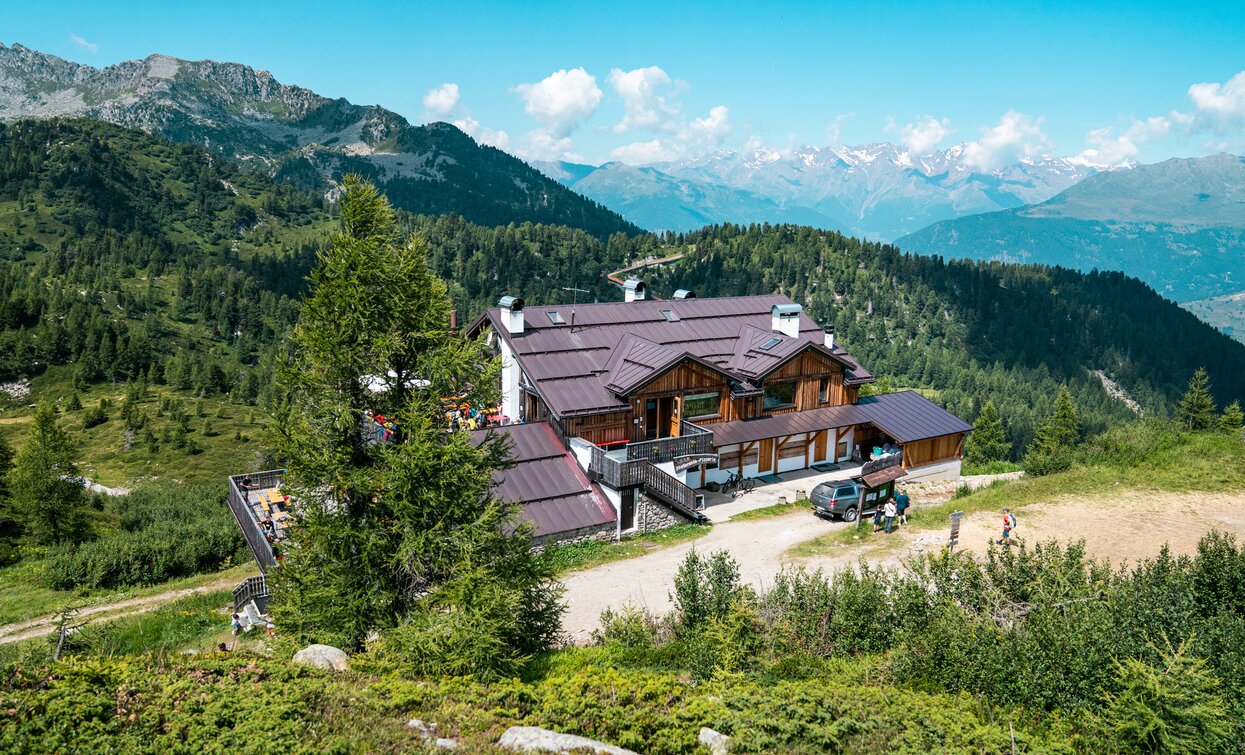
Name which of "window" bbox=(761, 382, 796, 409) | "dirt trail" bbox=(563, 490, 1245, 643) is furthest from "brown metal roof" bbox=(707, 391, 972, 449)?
"dirt trail" bbox=(563, 490, 1245, 643)

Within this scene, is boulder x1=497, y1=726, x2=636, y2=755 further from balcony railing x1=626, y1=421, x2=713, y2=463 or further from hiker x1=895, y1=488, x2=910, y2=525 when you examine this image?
hiker x1=895, y1=488, x2=910, y2=525

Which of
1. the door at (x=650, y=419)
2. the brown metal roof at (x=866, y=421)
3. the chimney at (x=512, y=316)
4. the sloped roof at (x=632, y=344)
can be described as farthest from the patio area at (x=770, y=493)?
the chimney at (x=512, y=316)

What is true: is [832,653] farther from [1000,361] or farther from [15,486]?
[1000,361]

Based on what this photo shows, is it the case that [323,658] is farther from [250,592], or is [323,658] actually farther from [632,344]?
[632,344]

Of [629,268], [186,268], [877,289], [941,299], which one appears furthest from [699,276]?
[186,268]

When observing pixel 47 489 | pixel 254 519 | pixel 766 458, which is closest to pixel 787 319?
pixel 766 458
